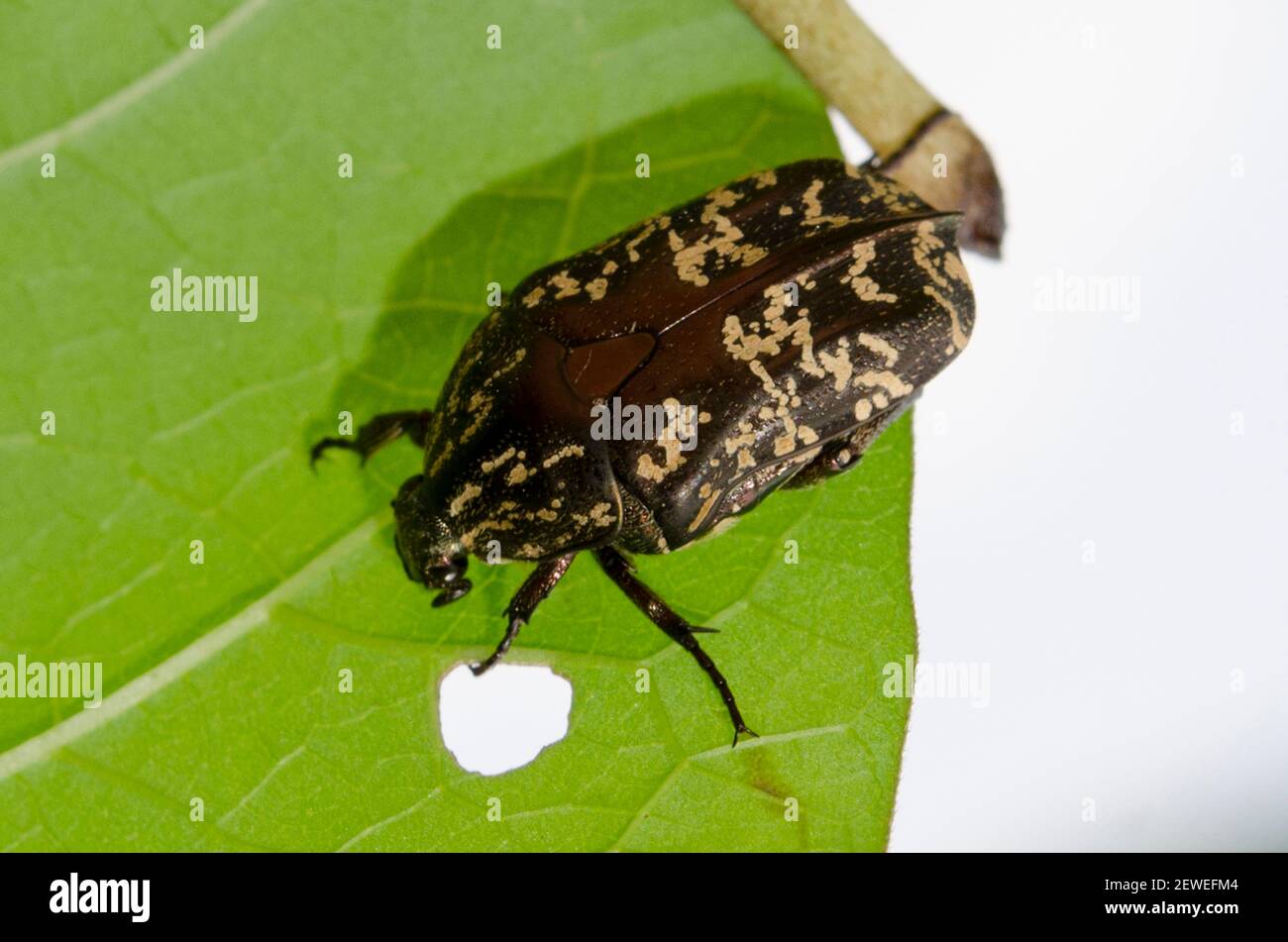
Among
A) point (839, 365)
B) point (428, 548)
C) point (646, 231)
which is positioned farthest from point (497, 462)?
point (839, 365)

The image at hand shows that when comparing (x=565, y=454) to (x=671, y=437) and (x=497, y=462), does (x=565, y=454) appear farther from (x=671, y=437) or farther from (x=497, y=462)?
(x=671, y=437)

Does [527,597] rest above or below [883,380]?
below

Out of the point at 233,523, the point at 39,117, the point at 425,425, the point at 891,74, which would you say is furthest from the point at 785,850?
the point at 39,117

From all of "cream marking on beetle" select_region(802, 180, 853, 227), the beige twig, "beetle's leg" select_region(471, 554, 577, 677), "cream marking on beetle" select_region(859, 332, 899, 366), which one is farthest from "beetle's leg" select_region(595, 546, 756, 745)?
the beige twig

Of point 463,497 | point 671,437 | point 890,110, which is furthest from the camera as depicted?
point 890,110

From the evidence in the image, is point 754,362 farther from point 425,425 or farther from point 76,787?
point 76,787

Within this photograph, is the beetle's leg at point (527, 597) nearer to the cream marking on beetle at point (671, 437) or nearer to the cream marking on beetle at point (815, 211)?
the cream marking on beetle at point (671, 437)
